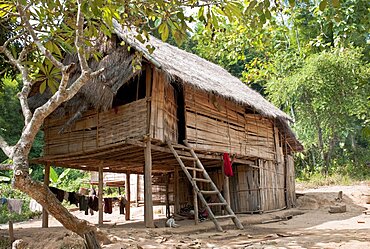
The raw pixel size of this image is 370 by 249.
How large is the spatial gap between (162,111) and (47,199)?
4.18 meters

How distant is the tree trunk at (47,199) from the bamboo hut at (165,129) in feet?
9.78

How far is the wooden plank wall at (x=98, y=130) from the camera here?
7.74 meters

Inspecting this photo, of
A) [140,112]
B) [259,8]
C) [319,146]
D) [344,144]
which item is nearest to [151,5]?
[259,8]

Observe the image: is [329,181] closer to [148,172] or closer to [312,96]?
[312,96]

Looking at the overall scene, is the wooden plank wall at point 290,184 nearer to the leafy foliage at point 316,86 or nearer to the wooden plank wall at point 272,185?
the wooden plank wall at point 272,185

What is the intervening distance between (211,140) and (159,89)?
2054 mm

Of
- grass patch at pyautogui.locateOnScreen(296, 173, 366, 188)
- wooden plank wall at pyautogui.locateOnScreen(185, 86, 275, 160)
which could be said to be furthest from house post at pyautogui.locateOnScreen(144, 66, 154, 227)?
grass patch at pyautogui.locateOnScreen(296, 173, 366, 188)

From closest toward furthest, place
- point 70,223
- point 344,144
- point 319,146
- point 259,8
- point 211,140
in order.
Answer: point 259,8 → point 70,223 → point 211,140 → point 319,146 → point 344,144

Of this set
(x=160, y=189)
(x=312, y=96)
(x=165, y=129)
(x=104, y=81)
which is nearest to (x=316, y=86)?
(x=312, y=96)

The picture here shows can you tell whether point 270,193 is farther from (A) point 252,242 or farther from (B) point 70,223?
(B) point 70,223

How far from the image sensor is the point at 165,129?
802cm

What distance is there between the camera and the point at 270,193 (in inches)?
456

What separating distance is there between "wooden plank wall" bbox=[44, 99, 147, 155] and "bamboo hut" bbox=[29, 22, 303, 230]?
0.02 m

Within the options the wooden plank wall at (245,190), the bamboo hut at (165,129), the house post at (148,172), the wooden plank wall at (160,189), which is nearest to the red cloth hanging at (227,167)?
the bamboo hut at (165,129)
